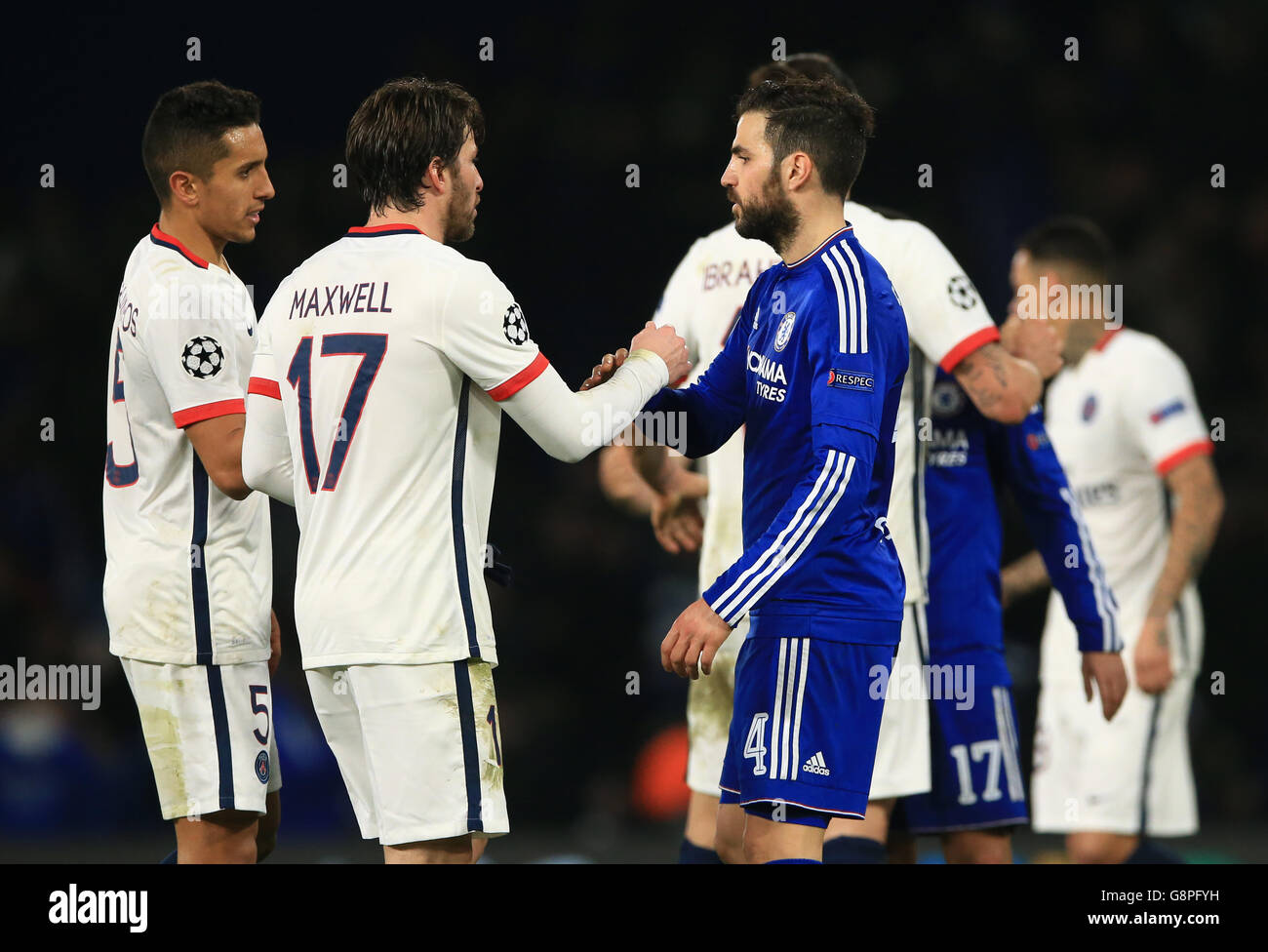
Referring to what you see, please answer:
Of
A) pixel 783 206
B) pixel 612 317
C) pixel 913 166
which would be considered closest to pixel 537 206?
pixel 612 317

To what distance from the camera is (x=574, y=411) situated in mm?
3270

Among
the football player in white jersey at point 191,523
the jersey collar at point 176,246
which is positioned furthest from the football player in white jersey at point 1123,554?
the jersey collar at point 176,246

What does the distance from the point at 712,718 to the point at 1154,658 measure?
6.75ft

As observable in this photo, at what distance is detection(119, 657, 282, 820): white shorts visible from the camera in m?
3.66

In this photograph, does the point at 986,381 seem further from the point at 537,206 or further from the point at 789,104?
the point at 537,206

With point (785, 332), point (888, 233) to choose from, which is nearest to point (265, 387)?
point (785, 332)

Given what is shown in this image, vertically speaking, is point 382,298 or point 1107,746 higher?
point 382,298

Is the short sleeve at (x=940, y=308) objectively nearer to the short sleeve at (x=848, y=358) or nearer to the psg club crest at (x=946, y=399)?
the psg club crest at (x=946, y=399)

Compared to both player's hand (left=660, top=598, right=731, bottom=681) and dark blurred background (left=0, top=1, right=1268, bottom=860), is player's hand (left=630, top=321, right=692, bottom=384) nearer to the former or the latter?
player's hand (left=660, top=598, right=731, bottom=681)

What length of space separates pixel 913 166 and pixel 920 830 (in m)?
4.55

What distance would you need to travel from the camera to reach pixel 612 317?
7102 mm

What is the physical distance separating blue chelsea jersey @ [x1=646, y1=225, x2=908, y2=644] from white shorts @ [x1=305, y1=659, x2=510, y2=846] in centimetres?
58

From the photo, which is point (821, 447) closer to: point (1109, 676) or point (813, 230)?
point (813, 230)

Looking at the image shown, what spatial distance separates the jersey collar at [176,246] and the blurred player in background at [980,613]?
80.2 inches
